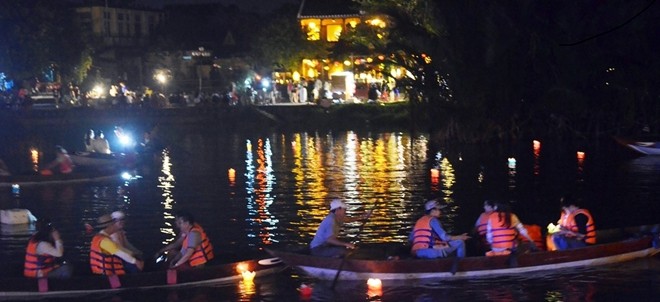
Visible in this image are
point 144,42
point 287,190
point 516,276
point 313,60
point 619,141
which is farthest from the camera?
point 144,42

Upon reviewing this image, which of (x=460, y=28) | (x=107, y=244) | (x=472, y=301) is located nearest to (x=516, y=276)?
(x=472, y=301)

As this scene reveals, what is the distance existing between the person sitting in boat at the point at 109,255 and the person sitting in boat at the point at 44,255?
590 millimetres

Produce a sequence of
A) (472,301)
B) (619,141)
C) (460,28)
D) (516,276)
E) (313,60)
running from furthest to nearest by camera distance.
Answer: (313,60), (460,28), (619,141), (516,276), (472,301)

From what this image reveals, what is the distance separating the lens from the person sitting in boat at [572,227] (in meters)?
20.7

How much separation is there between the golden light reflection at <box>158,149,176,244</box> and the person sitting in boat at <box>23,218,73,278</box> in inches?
241

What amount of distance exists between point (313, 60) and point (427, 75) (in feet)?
98.5

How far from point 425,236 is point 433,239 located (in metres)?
0.18

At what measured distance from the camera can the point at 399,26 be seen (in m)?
49.7

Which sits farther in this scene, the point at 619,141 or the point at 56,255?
the point at 619,141

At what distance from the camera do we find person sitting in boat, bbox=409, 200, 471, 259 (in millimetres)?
19734

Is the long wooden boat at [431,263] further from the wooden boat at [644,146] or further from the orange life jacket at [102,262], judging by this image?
the wooden boat at [644,146]

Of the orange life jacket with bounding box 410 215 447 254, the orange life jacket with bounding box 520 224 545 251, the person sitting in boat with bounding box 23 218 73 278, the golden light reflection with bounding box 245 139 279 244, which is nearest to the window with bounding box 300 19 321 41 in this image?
the golden light reflection with bounding box 245 139 279 244

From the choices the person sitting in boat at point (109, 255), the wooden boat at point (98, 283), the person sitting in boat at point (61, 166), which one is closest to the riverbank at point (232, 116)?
the person sitting in boat at point (61, 166)

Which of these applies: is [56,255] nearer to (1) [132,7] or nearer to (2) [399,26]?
(2) [399,26]
